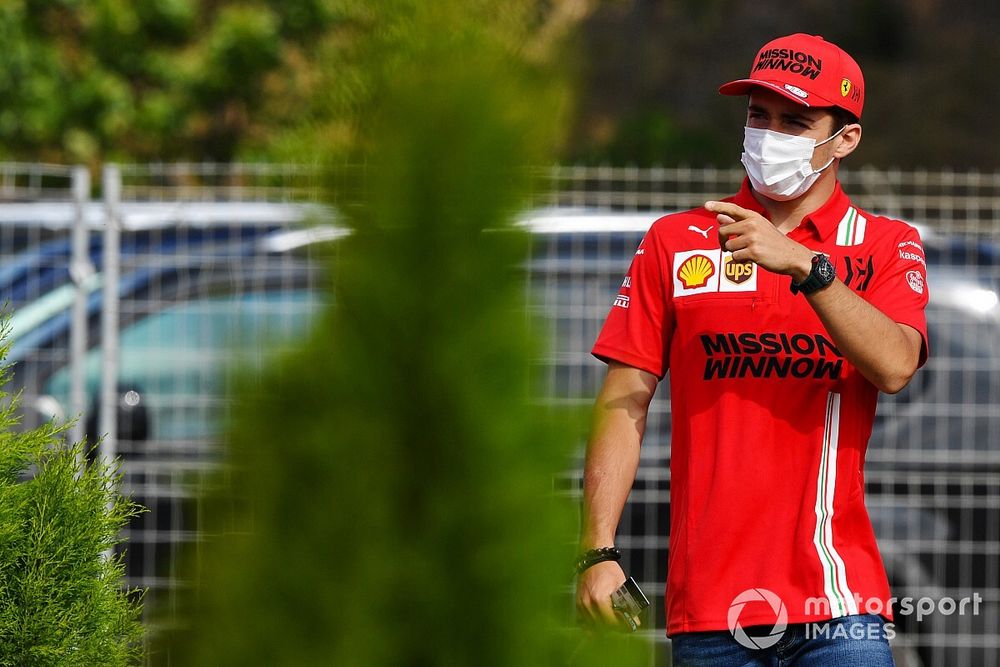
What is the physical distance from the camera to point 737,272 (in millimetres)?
2809

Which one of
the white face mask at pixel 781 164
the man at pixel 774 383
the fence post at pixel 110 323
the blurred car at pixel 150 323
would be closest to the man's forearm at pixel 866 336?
the man at pixel 774 383

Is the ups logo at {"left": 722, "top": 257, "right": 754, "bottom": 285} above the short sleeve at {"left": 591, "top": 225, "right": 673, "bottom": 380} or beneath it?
above

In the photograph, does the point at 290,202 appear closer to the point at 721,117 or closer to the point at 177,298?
the point at 177,298

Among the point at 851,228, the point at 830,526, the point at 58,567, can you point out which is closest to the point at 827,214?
the point at 851,228

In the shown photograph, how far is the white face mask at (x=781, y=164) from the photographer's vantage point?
113 inches

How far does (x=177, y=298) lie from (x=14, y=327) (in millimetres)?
790

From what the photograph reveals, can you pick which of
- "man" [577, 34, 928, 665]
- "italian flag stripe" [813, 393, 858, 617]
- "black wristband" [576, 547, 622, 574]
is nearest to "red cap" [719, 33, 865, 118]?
"man" [577, 34, 928, 665]

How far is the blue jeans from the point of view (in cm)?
261

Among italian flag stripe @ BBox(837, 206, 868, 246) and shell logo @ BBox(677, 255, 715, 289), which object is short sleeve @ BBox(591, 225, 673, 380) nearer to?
shell logo @ BBox(677, 255, 715, 289)

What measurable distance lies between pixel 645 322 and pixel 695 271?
15 cm

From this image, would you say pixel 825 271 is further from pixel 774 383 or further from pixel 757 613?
pixel 757 613

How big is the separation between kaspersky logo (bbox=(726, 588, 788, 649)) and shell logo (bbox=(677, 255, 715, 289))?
25.0 inches

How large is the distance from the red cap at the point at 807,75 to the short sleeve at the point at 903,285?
0.32 m

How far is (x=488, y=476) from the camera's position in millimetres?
1388
